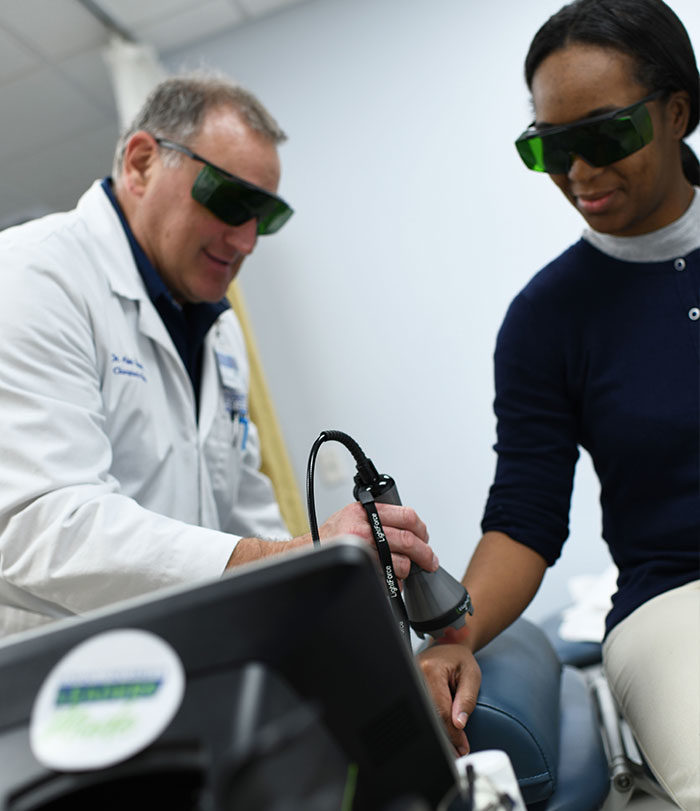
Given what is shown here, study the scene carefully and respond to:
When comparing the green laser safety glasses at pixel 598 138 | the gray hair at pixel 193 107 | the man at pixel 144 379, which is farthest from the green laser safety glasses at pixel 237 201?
the green laser safety glasses at pixel 598 138

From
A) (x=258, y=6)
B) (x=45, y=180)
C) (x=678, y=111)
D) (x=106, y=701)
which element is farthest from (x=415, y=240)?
(x=106, y=701)

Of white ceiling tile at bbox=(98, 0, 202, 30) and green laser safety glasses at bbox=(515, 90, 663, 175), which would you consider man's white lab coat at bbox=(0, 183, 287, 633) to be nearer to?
white ceiling tile at bbox=(98, 0, 202, 30)

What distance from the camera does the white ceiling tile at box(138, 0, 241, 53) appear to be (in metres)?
1.60

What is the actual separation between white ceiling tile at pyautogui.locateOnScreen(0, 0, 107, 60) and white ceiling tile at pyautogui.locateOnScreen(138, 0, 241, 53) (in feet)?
0.53

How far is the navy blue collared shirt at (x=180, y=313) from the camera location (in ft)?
4.85

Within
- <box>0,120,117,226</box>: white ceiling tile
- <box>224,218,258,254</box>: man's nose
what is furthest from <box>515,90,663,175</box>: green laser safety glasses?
<box>0,120,117,226</box>: white ceiling tile

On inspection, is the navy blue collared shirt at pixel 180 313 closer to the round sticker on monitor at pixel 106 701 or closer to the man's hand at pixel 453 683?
the man's hand at pixel 453 683

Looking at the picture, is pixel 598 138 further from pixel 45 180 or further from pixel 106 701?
pixel 45 180

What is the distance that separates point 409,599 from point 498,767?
37cm

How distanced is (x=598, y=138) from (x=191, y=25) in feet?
3.72

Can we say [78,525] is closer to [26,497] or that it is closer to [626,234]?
[26,497]

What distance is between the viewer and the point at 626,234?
1114 millimetres

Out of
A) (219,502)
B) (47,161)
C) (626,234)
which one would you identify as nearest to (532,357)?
(626,234)

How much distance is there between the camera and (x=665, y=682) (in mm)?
924
